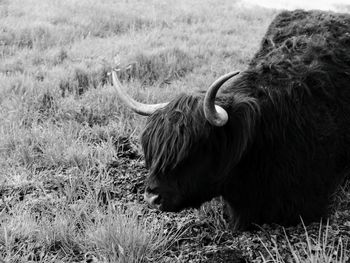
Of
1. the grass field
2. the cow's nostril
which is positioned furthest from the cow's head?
the grass field

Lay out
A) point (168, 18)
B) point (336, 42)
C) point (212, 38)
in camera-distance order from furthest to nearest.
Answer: point (168, 18) → point (212, 38) → point (336, 42)

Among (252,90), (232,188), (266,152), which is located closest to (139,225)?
(232,188)

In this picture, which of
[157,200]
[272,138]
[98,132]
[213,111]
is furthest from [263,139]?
[98,132]

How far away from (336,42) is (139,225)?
1897mm

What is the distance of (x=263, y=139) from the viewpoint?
2.80m

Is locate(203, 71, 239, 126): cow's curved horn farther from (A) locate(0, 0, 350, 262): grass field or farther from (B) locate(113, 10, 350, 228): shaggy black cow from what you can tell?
(A) locate(0, 0, 350, 262): grass field

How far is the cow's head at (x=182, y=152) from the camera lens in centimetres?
260

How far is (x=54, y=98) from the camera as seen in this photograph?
480 centimetres

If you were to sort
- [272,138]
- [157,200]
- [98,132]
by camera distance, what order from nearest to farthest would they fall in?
[157,200] < [272,138] < [98,132]

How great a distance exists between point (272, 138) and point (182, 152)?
590 millimetres

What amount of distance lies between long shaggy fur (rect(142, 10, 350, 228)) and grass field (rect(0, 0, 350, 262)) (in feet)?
0.73

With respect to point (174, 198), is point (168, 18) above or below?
above

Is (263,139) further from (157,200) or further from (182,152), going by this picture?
(157,200)

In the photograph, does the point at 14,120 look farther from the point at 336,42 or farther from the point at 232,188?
the point at 336,42
